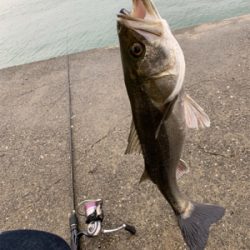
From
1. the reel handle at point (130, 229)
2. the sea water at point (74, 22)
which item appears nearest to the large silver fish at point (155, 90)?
the reel handle at point (130, 229)

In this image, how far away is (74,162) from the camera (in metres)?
4.21

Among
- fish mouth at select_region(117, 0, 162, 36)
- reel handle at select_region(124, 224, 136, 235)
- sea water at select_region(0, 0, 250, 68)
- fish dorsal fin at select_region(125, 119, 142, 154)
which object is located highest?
fish mouth at select_region(117, 0, 162, 36)

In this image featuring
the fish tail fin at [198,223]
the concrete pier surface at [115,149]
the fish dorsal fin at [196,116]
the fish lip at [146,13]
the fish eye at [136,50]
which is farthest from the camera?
the concrete pier surface at [115,149]

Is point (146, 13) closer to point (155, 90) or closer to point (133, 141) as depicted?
point (155, 90)

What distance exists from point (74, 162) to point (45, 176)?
0.33 m

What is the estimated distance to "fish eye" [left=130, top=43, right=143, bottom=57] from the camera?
5.80 ft

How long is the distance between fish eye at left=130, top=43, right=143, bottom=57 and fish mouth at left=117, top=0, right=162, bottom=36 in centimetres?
6

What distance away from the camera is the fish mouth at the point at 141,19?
66.5 inches

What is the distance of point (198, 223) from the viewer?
7.53ft

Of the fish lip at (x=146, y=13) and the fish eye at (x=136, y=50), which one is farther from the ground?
the fish lip at (x=146, y=13)

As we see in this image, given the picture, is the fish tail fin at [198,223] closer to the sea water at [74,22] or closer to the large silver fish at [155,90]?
the large silver fish at [155,90]

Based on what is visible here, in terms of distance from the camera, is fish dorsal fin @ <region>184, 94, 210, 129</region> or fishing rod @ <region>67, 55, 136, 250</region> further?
fishing rod @ <region>67, 55, 136, 250</region>

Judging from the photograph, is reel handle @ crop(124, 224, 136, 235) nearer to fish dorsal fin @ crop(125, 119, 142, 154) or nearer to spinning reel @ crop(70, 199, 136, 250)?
spinning reel @ crop(70, 199, 136, 250)

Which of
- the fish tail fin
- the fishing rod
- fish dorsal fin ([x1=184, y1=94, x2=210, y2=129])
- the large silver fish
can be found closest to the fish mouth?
the large silver fish
